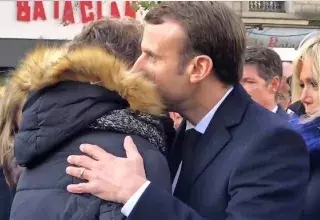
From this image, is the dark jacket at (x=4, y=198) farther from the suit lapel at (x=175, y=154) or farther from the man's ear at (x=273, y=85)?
the man's ear at (x=273, y=85)

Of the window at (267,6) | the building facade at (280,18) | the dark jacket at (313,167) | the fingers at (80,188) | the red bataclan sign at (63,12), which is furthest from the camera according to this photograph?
the window at (267,6)

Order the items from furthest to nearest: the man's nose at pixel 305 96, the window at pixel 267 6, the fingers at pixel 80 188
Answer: the window at pixel 267 6 < the man's nose at pixel 305 96 < the fingers at pixel 80 188

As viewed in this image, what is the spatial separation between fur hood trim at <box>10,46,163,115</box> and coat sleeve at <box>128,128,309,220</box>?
0.25 meters

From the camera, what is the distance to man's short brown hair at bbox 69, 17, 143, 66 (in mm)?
1852

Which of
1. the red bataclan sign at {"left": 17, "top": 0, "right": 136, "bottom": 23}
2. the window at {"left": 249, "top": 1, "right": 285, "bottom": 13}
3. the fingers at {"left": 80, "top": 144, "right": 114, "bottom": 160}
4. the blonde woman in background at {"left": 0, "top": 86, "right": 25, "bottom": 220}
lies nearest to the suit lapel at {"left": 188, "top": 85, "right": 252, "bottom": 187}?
the fingers at {"left": 80, "top": 144, "right": 114, "bottom": 160}

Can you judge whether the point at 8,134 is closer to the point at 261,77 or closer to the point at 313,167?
the point at 313,167

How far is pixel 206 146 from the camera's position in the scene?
6.46 ft

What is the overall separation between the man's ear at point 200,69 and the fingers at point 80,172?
48 cm

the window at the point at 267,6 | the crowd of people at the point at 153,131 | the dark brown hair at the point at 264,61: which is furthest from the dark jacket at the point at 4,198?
the window at the point at 267,6

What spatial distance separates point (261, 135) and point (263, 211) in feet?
0.74

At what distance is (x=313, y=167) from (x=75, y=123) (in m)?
1.00

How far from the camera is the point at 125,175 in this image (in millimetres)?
1700

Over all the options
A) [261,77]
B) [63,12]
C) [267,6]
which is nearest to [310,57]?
[261,77]

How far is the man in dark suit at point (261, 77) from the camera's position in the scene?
409 centimetres
